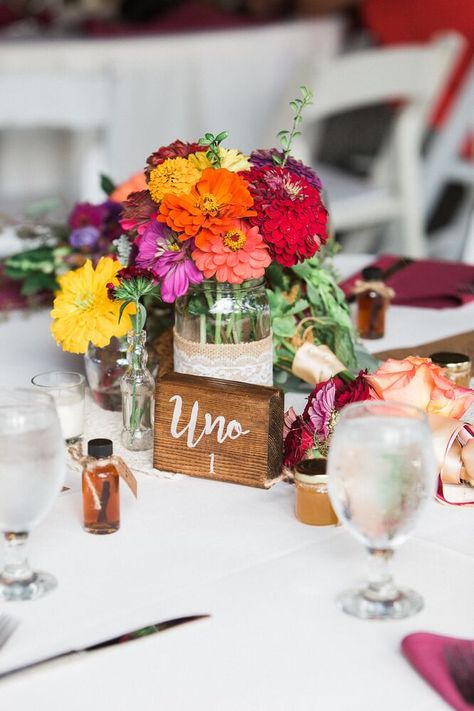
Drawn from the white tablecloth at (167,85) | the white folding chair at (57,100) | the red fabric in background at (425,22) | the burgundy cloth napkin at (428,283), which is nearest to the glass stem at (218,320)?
the burgundy cloth napkin at (428,283)

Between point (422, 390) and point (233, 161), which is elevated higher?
point (233, 161)

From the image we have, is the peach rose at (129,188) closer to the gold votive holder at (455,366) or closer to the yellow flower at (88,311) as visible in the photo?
the yellow flower at (88,311)

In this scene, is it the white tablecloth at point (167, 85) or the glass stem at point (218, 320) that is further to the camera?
the white tablecloth at point (167, 85)

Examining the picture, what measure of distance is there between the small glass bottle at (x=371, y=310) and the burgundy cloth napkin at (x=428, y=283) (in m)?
0.15

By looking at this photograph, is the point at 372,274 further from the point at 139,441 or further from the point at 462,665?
the point at 462,665

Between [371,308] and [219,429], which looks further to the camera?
[371,308]

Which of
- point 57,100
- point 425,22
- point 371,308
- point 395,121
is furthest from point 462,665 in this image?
point 425,22

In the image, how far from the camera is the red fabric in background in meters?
4.50

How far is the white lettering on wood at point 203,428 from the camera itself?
0.99 m

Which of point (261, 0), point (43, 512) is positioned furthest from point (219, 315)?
point (261, 0)

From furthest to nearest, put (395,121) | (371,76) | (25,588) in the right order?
(395,121) → (371,76) → (25,588)

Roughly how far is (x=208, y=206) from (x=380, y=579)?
0.40m

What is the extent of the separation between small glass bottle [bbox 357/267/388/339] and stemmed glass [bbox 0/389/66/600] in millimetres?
750

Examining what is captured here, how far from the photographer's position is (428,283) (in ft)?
5.61
